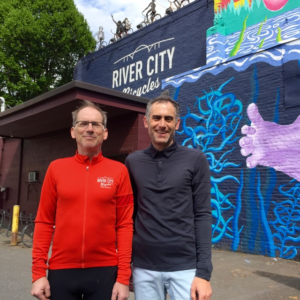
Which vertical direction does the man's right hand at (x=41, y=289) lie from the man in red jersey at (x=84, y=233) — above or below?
below

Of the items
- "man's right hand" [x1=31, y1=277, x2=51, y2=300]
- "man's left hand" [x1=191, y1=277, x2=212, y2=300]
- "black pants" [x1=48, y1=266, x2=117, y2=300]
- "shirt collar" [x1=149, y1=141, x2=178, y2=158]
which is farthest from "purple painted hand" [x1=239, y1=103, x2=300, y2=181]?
"man's right hand" [x1=31, y1=277, x2=51, y2=300]

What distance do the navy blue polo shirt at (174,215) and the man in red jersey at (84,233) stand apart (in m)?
0.10

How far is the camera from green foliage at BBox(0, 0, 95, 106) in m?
20.6

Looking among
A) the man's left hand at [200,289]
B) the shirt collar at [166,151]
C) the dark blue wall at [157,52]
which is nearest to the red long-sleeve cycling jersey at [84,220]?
the shirt collar at [166,151]

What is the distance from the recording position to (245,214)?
7.69m

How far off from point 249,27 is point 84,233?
8.39m

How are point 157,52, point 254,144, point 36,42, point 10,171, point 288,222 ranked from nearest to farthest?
point 288,222
point 254,144
point 157,52
point 10,171
point 36,42

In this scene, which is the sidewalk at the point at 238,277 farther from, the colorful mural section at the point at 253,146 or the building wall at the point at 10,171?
the building wall at the point at 10,171

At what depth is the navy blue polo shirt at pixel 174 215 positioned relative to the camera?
216cm

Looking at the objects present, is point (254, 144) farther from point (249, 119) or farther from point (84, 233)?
point (84, 233)

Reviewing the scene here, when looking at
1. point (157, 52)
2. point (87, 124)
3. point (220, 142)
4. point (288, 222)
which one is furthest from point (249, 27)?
point (87, 124)

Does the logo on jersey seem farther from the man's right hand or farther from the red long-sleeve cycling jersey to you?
the man's right hand

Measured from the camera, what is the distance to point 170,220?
2201mm

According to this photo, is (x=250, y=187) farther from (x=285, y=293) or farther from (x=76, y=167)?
(x=76, y=167)
